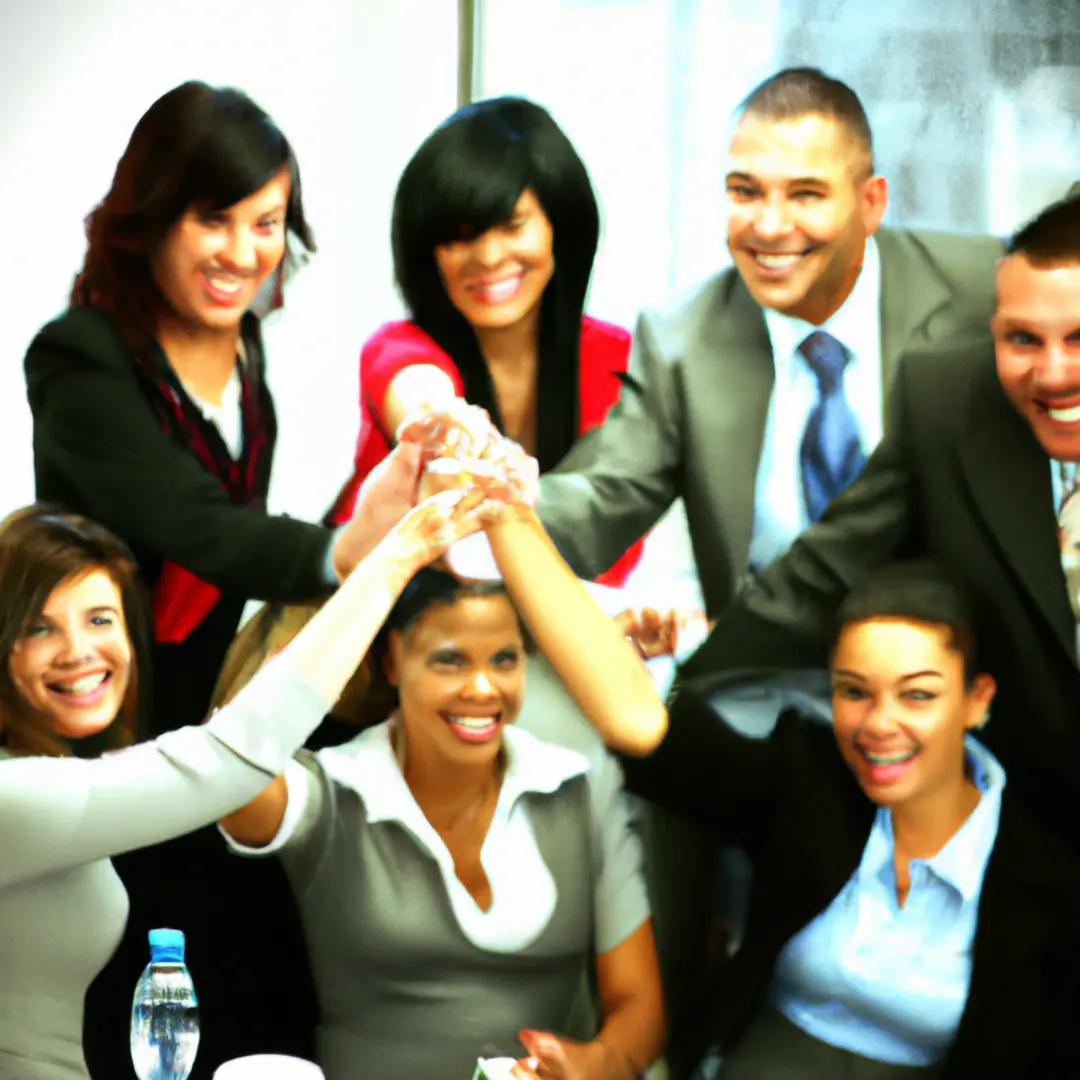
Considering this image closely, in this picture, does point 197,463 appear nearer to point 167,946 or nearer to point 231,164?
point 231,164

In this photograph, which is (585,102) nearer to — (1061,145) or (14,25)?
(1061,145)

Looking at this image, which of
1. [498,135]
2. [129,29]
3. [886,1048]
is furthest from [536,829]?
[129,29]

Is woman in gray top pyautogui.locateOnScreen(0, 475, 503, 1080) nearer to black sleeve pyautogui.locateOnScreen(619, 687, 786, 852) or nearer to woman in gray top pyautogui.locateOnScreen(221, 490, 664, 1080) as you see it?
woman in gray top pyautogui.locateOnScreen(221, 490, 664, 1080)

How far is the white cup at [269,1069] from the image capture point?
7.64 ft

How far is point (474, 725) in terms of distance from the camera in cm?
238

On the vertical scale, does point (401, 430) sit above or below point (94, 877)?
above

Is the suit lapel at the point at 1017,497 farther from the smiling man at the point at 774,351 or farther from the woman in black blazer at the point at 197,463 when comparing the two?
the woman in black blazer at the point at 197,463

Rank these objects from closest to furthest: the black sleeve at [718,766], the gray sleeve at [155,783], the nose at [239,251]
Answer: the gray sleeve at [155,783] < the black sleeve at [718,766] < the nose at [239,251]

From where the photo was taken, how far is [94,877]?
2.35 metres

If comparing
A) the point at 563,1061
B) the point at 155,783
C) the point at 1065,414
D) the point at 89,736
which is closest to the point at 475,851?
the point at 563,1061

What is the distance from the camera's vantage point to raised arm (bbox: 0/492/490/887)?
7.34 feet

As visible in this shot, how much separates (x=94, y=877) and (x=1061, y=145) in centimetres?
167

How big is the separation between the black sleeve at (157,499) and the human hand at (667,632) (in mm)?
442

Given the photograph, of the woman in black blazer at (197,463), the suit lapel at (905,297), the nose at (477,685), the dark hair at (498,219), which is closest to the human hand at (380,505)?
the woman in black blazer at (197,463)
